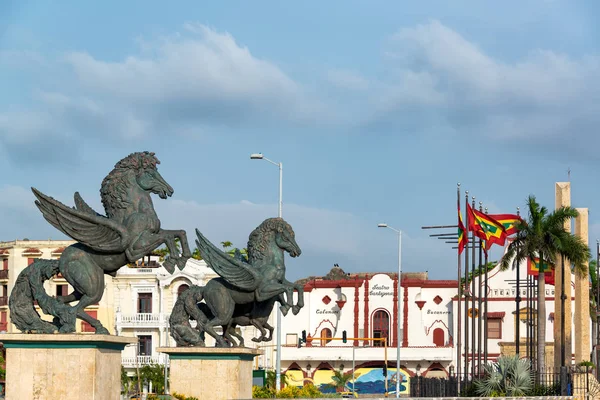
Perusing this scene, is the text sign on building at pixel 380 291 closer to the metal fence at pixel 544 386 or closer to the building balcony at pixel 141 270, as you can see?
the building balcony at pixel 141 270

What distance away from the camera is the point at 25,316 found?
58.0 ft

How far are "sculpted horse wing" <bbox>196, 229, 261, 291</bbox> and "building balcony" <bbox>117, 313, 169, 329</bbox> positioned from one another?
49.7 m

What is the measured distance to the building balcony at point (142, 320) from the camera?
71.6 m

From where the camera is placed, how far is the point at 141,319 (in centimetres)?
7225

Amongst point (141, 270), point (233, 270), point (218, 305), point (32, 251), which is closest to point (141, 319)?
point (141, 270)

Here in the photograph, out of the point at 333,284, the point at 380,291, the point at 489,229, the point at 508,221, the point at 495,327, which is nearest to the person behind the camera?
the point at 489,229

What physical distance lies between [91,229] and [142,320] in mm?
55010

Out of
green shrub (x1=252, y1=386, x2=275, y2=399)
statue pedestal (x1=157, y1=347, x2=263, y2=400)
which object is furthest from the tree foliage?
statue pedestal (x1=157, y1=347, x2=263, y2=400)

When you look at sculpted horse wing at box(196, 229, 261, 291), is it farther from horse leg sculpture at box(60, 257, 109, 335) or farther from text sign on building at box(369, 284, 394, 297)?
text sign on building at box(369, 284, 394, 297)

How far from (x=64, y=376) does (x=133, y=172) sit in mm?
3521

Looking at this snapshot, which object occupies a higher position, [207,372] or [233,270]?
[233,270]

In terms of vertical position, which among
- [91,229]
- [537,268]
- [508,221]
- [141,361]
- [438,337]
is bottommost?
[141,361]

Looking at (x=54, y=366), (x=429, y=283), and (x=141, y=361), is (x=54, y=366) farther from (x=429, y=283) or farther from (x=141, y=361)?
(x=429, y=283)

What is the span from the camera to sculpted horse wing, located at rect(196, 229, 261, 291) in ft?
73.5
